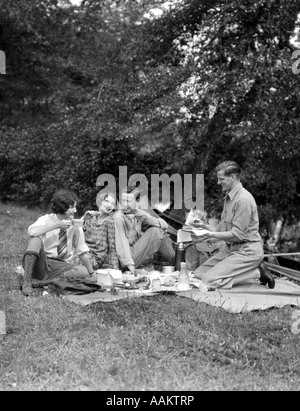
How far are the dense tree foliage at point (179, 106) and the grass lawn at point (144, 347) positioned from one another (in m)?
4.43

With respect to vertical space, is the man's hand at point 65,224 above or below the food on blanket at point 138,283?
above

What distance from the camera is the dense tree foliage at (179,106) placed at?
8.73m

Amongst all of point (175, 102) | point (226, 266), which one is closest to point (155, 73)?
point (175, 102)

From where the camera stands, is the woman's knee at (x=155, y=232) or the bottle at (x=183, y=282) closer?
the bottle at (x=183, y=282)

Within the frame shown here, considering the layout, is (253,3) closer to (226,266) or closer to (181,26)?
(181,26)

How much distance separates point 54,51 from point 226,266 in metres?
9.41

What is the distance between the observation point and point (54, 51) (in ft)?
44.7

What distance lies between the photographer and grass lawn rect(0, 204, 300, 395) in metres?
3.43

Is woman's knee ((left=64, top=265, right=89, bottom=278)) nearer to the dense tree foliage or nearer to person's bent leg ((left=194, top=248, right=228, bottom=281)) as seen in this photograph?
person's bent leg ((left=194, top=248, right=228, bottom=281))

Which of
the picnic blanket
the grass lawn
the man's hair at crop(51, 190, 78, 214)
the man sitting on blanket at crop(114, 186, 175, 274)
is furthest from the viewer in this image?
the man sitting on blanket at crop(114, 186, 175, 274)

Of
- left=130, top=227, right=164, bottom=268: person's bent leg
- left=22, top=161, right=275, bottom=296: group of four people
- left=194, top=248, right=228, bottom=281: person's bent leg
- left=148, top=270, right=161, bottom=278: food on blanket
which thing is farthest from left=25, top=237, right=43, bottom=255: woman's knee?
left=194, top=248, right=228, bottom=281: person's bent leg

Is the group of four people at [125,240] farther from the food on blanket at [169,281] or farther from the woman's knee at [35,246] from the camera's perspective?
the food on blanket at [169,281]

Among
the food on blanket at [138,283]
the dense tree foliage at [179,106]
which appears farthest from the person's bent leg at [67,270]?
the dense tree foliage at [179,106]

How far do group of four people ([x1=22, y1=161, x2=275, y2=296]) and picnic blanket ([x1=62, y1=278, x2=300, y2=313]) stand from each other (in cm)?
13
